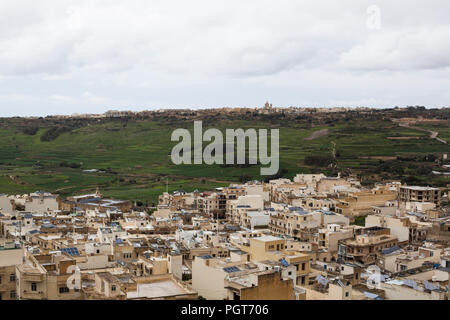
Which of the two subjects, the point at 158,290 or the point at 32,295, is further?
the point at 158,290

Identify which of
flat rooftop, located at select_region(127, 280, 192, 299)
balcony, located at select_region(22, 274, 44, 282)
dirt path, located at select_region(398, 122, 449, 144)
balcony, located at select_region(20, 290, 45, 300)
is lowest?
flat rooftop, located at select_region(127, 280, 192, 299)

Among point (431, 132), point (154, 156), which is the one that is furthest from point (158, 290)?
point (431, 132)

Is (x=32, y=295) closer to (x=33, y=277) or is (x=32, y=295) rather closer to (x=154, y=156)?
(x=33, y=277)

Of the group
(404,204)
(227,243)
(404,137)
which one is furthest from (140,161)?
(227,243)

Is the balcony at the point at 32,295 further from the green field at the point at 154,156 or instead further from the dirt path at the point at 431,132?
the dirt path at the point at 431,132

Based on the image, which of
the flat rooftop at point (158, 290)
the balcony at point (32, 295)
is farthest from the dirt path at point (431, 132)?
the balcony at point (32, 295)

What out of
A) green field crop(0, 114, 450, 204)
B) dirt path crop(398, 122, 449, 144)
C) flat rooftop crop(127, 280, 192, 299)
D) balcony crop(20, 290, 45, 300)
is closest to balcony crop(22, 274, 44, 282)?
balcony crop(20, 290, 45, 300)

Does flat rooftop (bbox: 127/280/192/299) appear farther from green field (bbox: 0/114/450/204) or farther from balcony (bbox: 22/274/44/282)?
green field (bbox: 0/114/450/204)

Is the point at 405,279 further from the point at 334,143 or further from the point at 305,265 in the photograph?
the point at 334,143
